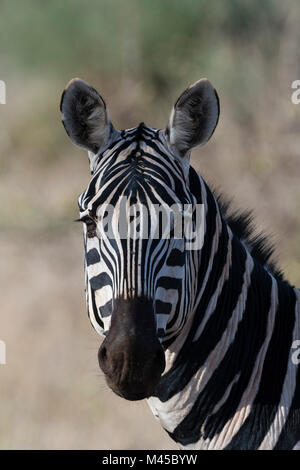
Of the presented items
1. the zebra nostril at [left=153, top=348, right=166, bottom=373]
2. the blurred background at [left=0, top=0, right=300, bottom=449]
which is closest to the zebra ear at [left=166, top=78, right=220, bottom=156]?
the zebra nostril at [left=153, top=348, right=166, bottom=373]

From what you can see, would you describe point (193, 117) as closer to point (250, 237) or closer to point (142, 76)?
point (250, 237)

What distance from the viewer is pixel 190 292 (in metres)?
3.50

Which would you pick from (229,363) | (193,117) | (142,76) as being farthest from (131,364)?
(142,76)

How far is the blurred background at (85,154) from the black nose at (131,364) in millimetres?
4927

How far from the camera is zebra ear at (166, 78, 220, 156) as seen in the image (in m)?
3.60

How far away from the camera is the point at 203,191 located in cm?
370

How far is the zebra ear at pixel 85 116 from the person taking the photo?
143 inches

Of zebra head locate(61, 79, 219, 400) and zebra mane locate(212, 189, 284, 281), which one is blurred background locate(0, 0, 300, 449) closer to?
zebra mane locate(212, 189, 284, 281)

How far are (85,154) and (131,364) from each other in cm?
1021

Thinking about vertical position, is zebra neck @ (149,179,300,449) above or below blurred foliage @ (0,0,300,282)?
below

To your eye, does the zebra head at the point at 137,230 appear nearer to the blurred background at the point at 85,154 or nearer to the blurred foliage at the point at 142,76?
the blurred background at the point at 85,154

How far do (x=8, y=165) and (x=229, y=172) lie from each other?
166 inches
